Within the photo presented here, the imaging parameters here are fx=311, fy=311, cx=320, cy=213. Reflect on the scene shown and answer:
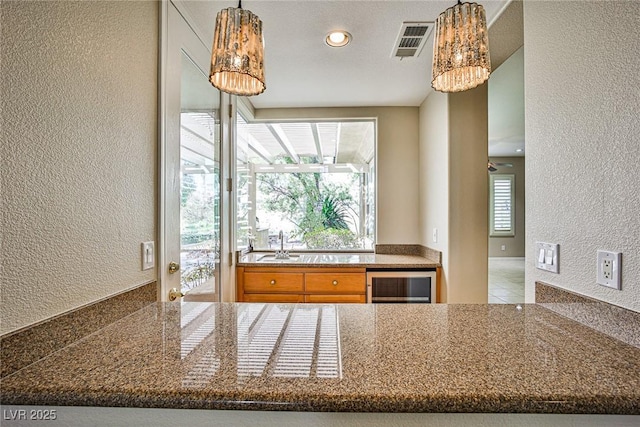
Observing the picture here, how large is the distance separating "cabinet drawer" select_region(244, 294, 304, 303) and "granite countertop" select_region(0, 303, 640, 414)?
1553 mm

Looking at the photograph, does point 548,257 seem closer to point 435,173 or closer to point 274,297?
point 435,173

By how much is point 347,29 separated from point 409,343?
5.69 feet

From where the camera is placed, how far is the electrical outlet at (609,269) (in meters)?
0.90

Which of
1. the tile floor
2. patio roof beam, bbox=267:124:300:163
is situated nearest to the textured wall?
patio roof beam, bbox=267:124:300:163

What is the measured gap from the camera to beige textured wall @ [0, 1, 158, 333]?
0.78 meters

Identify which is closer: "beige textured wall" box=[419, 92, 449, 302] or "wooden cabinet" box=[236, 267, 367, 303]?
"beige textured wall" box=[419, 92, 449, 302]

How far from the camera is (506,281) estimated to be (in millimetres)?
4879

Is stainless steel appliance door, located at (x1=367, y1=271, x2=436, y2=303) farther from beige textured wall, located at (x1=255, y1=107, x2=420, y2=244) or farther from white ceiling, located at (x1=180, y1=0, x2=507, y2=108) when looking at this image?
white ceiling, located at (x1=180, y1=0, x2=507, y2=108)

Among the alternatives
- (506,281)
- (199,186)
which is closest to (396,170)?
(199,186)

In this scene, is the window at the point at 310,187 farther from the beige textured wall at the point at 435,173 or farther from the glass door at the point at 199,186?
the glass door at the point at 199,186

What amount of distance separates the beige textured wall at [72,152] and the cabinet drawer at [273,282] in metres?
1.33

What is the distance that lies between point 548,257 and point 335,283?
1658mm

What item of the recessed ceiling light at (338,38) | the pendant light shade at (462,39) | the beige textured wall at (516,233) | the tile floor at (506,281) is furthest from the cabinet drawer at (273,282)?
the beige textured wall at (516,233)

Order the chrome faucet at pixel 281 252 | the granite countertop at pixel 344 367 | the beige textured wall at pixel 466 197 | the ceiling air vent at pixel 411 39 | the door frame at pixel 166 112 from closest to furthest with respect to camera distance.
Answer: the granite countertop at pixel 344 367, the door frame at pixel 166 112, the ceiling air vent at pixel 411 39, the beige textured wall at pixel 466 197, the chrome faucet at pixel 281 252
